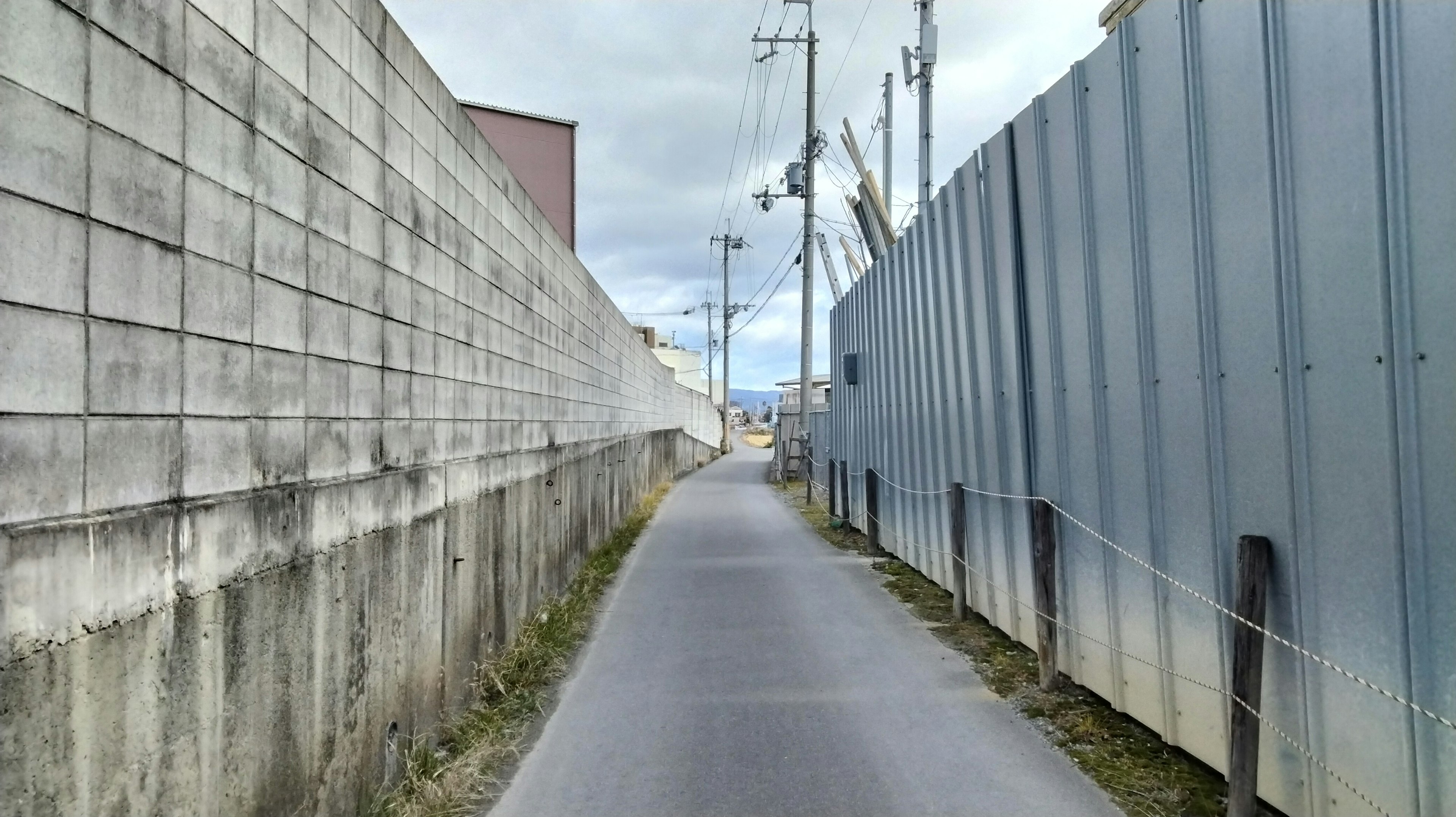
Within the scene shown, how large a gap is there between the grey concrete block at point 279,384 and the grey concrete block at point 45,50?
0.99 meters

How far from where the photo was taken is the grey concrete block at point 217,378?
2.46 meters

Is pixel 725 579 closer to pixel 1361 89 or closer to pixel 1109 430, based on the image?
pixel 1109 430

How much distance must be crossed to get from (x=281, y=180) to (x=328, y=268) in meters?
0.45

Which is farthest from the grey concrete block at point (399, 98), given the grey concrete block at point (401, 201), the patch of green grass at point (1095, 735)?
the patch of green grass at point (1095, 735)

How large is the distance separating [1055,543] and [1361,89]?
3.25m

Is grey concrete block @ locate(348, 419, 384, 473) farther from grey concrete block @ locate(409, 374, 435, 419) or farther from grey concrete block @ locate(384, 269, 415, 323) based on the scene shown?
grey concrete block @ locate(384, 269, 415, 323)

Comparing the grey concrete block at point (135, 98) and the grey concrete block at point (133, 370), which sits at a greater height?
the grey concrete block at point (135, 98)

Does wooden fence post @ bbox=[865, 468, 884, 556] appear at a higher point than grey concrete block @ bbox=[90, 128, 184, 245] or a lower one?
lower

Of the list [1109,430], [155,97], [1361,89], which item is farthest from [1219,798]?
[155,97]

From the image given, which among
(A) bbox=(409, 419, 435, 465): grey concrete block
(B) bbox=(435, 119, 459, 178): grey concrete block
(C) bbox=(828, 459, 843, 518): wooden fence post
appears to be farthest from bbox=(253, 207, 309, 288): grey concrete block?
(C) bbox=(828, 459, 843, 518): wooden fence post

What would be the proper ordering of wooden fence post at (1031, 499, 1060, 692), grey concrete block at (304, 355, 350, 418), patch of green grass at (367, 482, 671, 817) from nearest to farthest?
grey concrete block at (304, 355, 350, 418) < patch of green grass at (367, 482, 671, 817) < wooden fence post at (1031, 499, 1060, 692)

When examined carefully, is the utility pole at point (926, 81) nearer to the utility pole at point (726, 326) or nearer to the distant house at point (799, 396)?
the distant house at point (799, 396)

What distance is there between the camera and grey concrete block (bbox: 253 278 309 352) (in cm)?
284

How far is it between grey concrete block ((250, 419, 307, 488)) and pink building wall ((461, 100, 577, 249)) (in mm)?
10219
